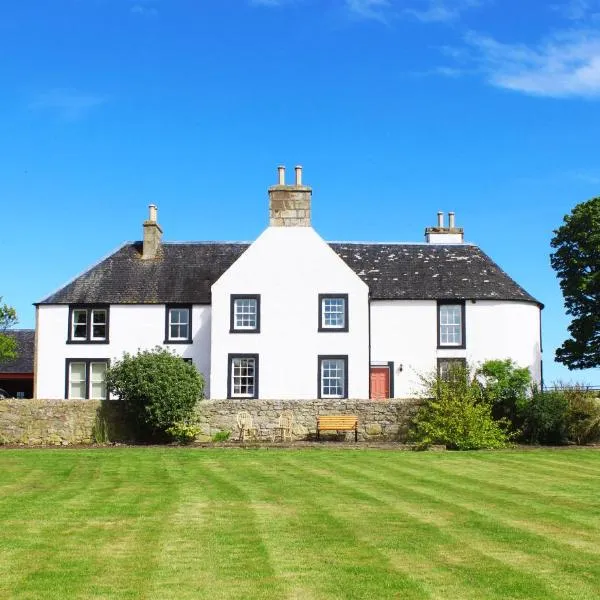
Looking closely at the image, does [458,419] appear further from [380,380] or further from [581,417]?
[380,380]

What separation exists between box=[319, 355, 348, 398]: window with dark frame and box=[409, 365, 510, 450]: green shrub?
634 cm

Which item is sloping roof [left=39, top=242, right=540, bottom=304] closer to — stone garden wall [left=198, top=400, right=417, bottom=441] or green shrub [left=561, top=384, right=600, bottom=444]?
stone garden wall [left=198, top=400, right=417, bottom=441]

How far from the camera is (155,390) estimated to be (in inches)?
1289

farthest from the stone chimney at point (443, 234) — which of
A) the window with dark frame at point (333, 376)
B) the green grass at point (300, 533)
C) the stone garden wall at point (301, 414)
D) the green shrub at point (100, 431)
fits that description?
the green grass at point (300, 533)

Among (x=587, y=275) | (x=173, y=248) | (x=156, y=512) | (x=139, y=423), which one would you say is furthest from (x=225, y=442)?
(x=587, y=275)

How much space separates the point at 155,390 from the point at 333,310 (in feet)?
31.0

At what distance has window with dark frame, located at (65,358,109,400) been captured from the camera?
1612 inches

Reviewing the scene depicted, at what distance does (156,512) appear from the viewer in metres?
14.4

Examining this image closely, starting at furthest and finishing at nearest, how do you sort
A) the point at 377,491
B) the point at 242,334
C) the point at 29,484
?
the point at 242,334 < the point at 29,484 < the point at 377,491

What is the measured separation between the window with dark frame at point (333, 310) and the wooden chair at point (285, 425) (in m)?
6.20

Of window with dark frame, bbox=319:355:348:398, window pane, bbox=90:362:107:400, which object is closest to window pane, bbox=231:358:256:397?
window with dark frame, bbox=319:355:348:398

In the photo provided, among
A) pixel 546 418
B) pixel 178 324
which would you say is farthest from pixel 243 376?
pixel 546 418

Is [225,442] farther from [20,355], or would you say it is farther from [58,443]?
[20,355]

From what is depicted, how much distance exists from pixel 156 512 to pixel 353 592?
5943mm
